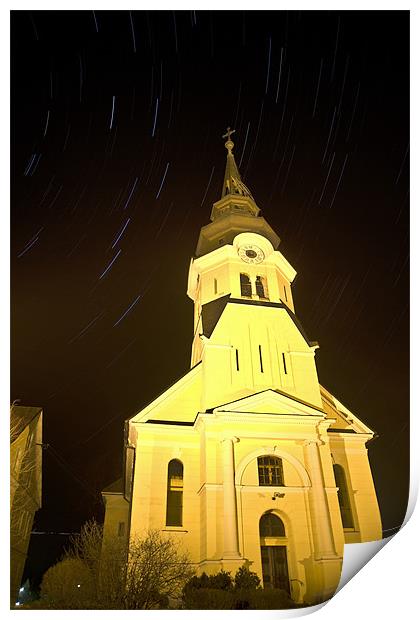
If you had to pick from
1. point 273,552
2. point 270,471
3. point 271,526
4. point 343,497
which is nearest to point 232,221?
point 270,471

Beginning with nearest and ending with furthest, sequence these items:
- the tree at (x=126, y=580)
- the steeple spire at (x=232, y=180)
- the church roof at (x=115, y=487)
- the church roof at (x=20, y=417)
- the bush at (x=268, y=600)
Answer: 1. the tree at (x=126, y=580)
2. the bush at (x=268, y=600)
3. the church roof at (x=20, y=417)
4. the church roof at (x=115, y=487)
5. the steeple spire at (x=232, y=180)

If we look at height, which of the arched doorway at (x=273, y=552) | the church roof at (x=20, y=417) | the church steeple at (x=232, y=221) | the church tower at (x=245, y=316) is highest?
the church steeple at (x=232, y=221)

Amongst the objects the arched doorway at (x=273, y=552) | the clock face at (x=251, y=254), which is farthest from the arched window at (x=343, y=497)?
the clock face at (x=251, y=254)

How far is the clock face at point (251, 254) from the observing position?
16.5 m

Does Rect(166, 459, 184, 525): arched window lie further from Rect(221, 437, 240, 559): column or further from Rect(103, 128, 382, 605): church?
Rect(221, 437, 240, 559): column

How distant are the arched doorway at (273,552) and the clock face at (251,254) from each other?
325 inches

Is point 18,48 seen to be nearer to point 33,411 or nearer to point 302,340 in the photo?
point 33,411

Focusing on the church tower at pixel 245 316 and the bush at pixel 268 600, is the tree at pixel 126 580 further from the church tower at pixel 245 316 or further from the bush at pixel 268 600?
the church tower at pixel 245 316

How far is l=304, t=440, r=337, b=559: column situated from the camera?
11047mm

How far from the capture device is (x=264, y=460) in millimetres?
12375

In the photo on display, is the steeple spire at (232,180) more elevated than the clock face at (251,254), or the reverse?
the steeple spire at (232,180)

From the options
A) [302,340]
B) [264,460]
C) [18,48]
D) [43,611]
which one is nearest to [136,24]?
Result: [18,48]

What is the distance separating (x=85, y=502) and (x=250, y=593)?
25.9 feet

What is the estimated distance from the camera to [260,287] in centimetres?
1638
